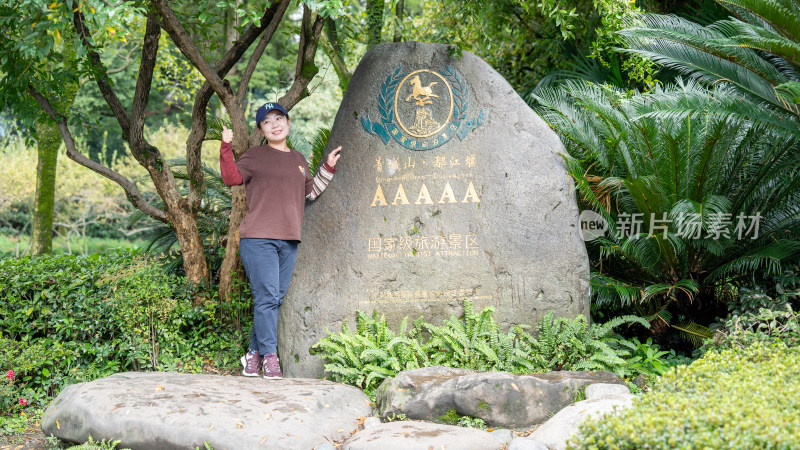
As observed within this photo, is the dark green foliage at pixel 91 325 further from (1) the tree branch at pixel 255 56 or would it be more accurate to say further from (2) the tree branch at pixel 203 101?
(1) the tree branch at pixel 255 56

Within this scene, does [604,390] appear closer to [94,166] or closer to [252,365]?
[252,365]

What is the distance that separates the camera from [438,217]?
5.31 m

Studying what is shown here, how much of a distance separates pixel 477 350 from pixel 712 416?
2209 mm

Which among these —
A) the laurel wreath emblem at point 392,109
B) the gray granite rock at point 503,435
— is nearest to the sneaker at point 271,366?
the gray granite rock at point 503,435

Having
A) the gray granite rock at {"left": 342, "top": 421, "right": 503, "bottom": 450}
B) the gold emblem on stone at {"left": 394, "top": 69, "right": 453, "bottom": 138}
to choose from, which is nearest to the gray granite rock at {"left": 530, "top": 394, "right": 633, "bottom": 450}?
the gray granite rock at {"left": 342, "top": 421, "right": 503, "bottom": 450}

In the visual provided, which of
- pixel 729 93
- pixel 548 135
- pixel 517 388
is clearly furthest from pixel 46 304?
pixel 729 93

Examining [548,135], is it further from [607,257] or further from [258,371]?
[258,371]

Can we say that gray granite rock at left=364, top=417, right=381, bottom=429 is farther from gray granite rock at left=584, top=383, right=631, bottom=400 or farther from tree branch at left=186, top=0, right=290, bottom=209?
tree branch at left=186, top=0, right=290, bottom=209

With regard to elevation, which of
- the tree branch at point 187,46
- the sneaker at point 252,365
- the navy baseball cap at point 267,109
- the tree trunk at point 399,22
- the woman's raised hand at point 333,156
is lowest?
the sneaker at point 252,365

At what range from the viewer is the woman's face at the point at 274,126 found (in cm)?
531

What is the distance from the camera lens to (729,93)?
541cm

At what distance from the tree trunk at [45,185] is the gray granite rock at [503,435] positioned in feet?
26.0

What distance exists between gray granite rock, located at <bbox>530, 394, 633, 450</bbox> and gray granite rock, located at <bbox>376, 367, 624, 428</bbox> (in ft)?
0.85

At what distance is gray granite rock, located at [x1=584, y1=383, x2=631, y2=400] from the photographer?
164 inches
